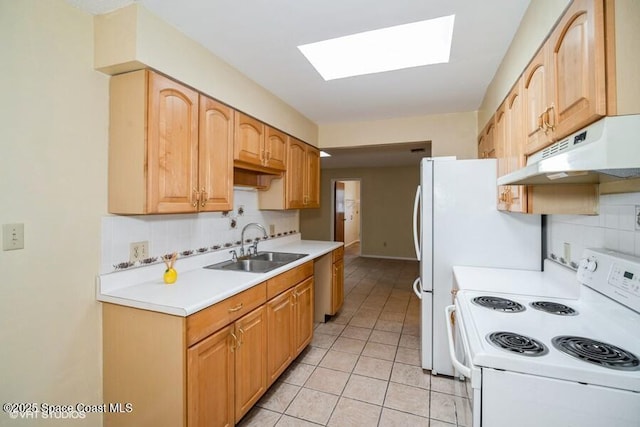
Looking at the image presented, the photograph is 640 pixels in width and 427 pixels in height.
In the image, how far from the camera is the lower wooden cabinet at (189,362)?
4.28 feet

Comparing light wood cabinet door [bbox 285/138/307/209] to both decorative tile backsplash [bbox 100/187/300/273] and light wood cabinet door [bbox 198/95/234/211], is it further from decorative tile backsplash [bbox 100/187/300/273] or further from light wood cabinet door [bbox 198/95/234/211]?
light wood cabinet door [bbox 198/95/234/211]

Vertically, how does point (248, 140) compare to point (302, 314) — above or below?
above

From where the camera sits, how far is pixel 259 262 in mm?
2545

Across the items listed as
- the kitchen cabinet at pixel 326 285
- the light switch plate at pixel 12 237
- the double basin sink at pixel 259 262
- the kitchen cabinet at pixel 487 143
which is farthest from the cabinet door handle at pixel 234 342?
the kitchen cabinet at pixel 487 143

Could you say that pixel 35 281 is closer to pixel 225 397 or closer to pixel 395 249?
pixel 225 397

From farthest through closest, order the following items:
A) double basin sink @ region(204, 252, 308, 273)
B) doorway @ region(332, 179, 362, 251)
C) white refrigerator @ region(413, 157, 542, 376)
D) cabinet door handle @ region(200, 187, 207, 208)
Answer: doorway @ region(332, 179, 362, 251)
double basin sink @ region(204, 252, 308, 273)
white refrigerator @ region(413, 157, 542, 376)
cabinet door handle @ region(200, 187, 207, 208)

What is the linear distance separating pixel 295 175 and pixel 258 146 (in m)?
0.71

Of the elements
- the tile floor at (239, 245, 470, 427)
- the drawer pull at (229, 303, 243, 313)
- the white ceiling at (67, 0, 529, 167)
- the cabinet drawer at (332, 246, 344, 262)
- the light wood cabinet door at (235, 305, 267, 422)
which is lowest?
the tile floor at (239, 245, 470, 427)

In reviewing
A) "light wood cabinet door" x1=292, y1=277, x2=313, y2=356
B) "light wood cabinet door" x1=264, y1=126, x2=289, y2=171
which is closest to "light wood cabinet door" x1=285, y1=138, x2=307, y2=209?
"light wood cabinet door" x1=264, y1=126, x2=289, y2=171

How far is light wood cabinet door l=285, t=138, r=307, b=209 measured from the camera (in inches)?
116

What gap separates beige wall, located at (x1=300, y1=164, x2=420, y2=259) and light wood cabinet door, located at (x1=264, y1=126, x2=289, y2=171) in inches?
188

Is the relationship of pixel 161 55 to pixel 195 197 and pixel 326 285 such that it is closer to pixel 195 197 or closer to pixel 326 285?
pixel 195 197

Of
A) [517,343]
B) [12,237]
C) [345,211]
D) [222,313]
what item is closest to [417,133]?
[517,343]

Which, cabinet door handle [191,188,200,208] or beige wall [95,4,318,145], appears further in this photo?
cabinet door handle [191,188,200,208]
